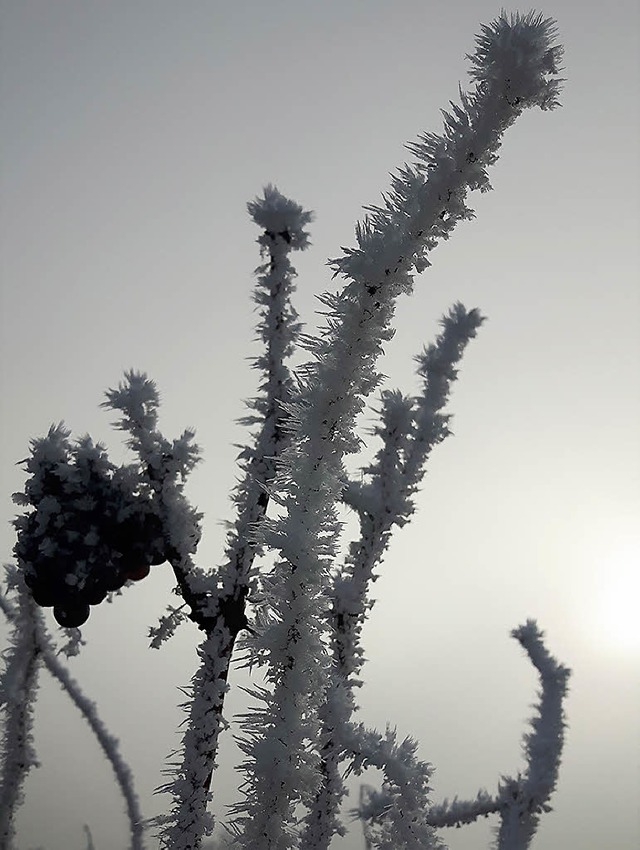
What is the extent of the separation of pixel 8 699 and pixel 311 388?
19.9 ft

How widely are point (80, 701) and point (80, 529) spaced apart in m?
6.19

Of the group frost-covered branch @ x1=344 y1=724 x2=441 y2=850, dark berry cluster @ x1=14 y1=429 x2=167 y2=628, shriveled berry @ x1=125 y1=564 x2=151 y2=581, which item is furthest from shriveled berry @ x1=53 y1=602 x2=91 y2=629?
frost-covered branch @ x1=344 y1=724 x2=441 y2=850

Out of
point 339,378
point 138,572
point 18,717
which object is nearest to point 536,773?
point 138,572

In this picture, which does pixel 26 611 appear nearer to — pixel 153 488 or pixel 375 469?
pixel 153 488

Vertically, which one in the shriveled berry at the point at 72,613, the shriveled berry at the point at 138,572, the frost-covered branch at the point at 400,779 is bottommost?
the frost-covered branch at the point at 400,779

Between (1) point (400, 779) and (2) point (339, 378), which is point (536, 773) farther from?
(2) point (339, 378)

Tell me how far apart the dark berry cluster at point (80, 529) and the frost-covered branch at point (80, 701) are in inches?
97.3

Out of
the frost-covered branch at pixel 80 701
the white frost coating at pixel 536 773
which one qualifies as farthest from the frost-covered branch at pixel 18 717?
the white frost coating at pixel 536 773

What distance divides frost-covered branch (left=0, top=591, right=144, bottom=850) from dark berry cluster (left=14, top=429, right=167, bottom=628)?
2.47 meters

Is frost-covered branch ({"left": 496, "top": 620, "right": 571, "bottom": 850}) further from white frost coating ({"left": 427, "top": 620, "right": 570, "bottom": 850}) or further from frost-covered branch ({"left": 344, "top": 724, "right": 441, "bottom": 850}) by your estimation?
frost-covered branch ({"left": 344, "top": 724, "right": 441, "bottom": 850})

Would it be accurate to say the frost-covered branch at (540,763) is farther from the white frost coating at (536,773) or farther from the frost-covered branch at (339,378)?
the frost-covered branch at (339,378)

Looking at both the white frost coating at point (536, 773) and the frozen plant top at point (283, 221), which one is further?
the white frost coating at point (536, 773)

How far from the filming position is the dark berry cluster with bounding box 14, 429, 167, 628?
12.9 feet

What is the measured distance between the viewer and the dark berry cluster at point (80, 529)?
3930 mm
